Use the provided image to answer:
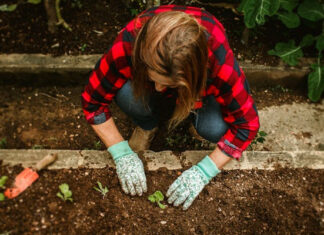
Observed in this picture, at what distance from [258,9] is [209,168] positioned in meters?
1.22

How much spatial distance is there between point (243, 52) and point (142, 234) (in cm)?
172

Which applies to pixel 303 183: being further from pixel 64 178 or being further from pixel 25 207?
pixel 25 207

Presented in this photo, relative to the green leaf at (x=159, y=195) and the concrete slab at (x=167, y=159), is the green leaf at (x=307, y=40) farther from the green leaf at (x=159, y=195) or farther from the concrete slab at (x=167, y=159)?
the green leaf at (x=159, y=195)

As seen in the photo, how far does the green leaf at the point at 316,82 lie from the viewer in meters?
2.35

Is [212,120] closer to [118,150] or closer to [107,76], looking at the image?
[118,150]

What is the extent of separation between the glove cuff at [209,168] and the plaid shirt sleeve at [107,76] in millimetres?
642

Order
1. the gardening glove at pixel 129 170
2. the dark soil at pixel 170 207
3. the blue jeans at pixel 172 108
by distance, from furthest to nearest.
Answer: the blue jeans at pixel 172 108, the gardening glove at pixel 129 170, the dark soil at pixel 170 207

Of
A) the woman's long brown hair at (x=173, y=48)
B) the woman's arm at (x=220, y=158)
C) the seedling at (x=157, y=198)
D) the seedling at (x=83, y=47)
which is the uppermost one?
the woman's long brown hair at (x=173, y=48)

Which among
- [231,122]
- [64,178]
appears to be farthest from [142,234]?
[231,122]

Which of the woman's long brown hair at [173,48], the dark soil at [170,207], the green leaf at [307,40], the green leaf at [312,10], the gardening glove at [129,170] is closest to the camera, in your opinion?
the woman's long brown hair at [173,48]

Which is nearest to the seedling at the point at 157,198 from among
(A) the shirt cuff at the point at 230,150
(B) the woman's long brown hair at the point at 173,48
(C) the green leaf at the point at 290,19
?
(A) the shirt cuff at the point at 230,150

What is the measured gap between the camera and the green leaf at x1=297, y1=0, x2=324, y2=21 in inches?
89.4

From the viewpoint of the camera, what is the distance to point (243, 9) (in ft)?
6.72

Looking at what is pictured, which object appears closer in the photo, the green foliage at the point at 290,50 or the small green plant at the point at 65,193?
the small green plant at the point at 65,193
